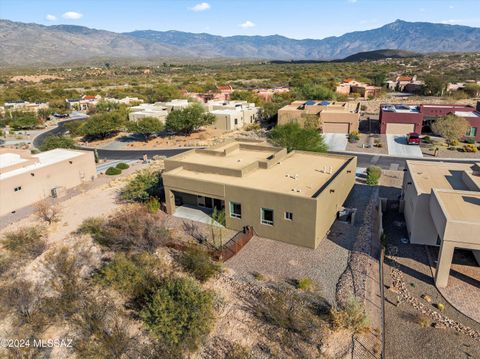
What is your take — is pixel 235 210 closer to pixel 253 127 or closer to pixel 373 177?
pixel 373 177

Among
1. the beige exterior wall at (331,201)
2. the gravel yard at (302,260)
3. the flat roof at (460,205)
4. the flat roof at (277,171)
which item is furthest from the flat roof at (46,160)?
the flat roof at (460,205)

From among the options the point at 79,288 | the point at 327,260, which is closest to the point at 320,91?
the point at 327,260

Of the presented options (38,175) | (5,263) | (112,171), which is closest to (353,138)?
(112,171)

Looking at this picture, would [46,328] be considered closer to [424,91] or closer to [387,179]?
[387,179]

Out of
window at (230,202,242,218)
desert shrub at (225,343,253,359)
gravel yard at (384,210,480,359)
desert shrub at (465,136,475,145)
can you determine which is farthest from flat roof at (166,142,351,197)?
desert shrub at (465,136,475,145)

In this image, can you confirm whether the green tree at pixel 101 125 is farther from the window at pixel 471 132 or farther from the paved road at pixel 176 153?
the window at pixel 471 132

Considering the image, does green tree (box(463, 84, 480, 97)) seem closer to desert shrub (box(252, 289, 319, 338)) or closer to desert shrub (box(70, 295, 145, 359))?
desert shrub (box(252, 289, 319, 338))
